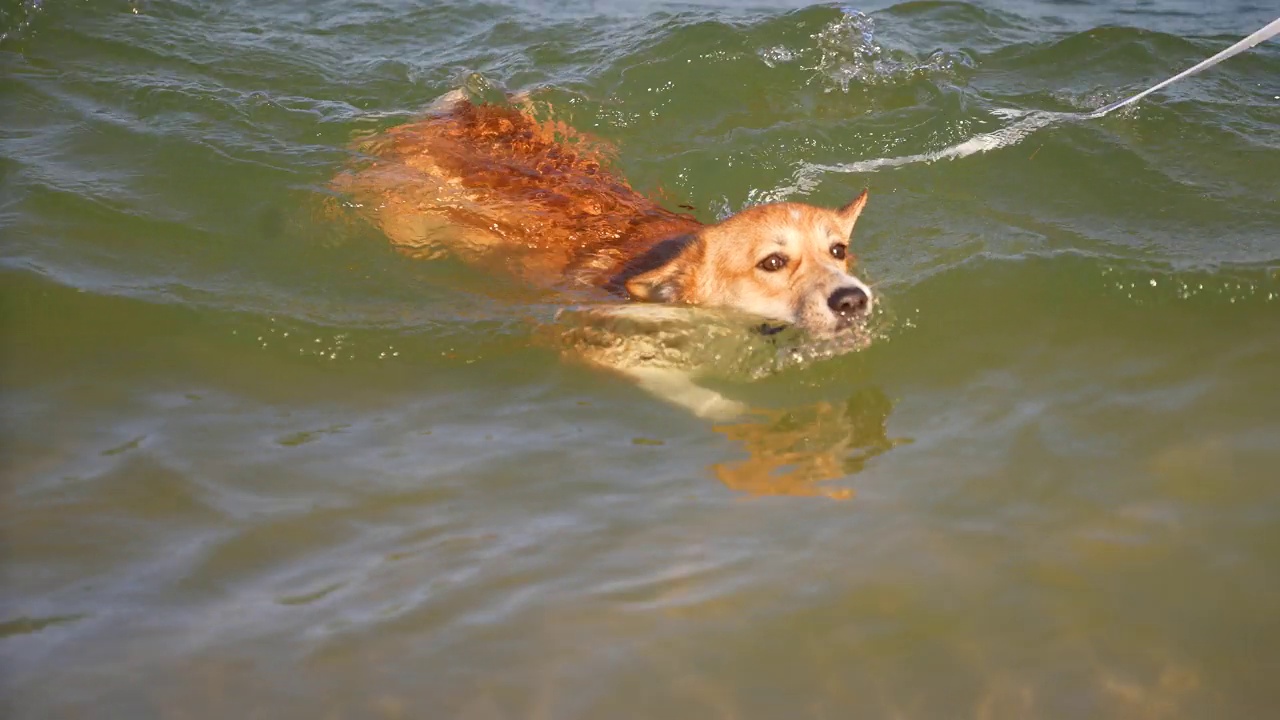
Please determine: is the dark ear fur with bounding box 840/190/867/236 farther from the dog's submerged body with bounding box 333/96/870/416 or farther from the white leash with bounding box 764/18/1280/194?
the white leash with bounding box 764/18/1280/194

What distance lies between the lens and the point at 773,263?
5387 millimetres

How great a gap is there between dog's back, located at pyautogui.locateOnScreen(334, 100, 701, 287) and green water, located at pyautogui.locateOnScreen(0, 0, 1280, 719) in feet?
0.64

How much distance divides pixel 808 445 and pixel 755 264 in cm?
131

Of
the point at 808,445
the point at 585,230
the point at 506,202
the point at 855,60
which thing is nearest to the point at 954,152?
the point at 855,60

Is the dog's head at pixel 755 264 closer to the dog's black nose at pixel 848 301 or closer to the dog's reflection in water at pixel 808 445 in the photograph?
the dog's black nose at pixel 848 301

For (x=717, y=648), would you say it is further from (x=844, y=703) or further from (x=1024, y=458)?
(x=1024, y=458)

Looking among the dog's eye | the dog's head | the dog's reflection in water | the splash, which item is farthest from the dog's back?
the splash

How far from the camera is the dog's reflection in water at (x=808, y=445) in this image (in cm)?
398

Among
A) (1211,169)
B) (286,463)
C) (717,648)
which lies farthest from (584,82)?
(717,648)

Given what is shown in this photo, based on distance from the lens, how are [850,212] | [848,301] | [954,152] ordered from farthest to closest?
[954,152], [850,212], [848,301]

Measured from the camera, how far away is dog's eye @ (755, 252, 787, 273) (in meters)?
5.39

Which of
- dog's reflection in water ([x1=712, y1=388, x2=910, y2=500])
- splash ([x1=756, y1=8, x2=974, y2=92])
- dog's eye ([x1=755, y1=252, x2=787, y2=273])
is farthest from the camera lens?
splash ([x1=756, y1=8, x2=974, y2=92])

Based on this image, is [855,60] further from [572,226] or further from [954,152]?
[572,226]

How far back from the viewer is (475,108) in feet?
22.3
